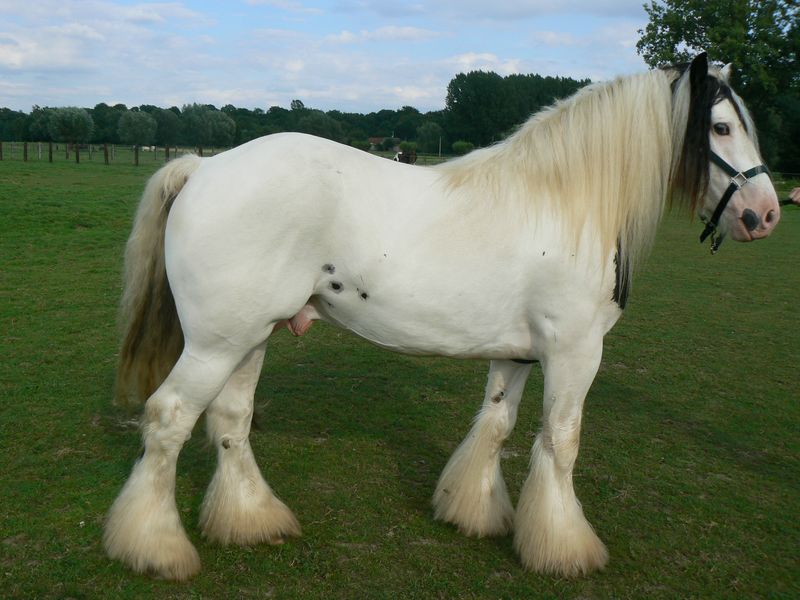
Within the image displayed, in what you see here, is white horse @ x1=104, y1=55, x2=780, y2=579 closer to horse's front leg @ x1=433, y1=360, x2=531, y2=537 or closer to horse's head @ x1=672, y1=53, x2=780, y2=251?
horse's head @ x1=672, y1=53, x2=780, y2=251

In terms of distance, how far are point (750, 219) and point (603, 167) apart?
70 cm

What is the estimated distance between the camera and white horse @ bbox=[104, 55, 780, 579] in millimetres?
2740

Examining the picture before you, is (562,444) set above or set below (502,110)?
below

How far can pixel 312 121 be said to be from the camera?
33.8 meters

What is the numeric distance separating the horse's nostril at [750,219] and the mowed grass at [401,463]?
1.72m

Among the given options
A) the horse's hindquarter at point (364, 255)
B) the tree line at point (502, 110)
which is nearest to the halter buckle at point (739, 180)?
the horse's hindquarter at point (364, 255)

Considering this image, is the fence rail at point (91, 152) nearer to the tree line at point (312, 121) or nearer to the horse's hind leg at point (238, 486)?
the tree line at point (312, 121)

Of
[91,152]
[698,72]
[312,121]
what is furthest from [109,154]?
[698,72]

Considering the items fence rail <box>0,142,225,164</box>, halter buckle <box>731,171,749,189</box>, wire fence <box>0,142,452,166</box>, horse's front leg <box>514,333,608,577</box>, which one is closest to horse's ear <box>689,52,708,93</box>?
halter buckle <box>731,171,749,189</box>

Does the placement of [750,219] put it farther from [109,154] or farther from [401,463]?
[109,154]

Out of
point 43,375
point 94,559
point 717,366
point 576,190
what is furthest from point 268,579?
point 717,366

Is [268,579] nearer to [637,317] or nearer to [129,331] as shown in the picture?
[129,331]

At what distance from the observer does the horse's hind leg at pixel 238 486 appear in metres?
3.26

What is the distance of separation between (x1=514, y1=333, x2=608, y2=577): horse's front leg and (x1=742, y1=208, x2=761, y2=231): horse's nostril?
838 mm
